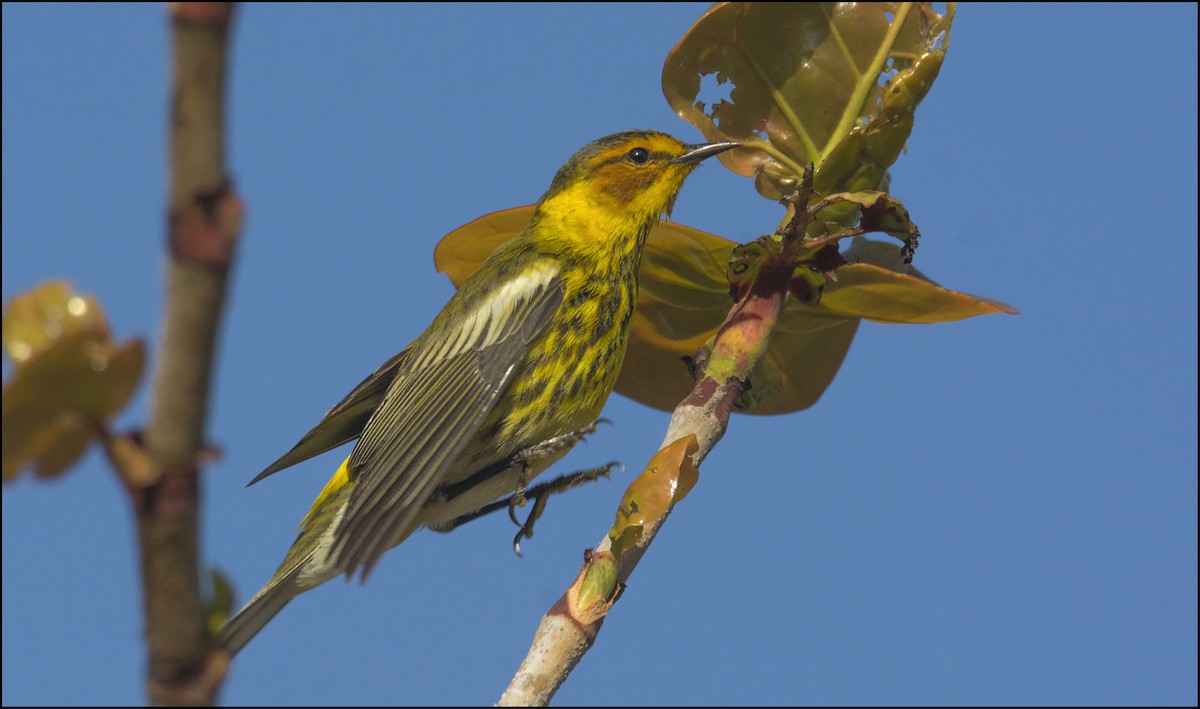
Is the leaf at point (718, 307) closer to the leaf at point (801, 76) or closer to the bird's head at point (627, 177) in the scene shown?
the leaf at point (801, 76)

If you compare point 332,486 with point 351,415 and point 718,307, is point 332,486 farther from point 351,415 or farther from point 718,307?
point 718,307

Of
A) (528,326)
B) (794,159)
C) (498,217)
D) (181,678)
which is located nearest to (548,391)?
(528,326)

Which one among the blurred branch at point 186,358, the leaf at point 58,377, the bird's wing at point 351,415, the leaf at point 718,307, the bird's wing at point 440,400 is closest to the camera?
the blurred branch at point 186,358

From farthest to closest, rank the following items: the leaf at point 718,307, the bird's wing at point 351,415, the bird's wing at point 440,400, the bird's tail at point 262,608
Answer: the bird's wing at point 351,415, the bird's tail at point 262,608, the bird's wing at point 440,400, the leaf at point 718,307

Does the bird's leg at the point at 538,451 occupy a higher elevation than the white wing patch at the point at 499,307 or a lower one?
lower

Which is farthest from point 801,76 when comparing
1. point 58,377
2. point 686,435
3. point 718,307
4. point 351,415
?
point 58,377

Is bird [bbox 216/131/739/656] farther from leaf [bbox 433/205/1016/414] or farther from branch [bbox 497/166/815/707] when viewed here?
branch [bbox 497/166/815/707]

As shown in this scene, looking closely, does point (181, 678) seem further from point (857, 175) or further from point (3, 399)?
point (857, 175)

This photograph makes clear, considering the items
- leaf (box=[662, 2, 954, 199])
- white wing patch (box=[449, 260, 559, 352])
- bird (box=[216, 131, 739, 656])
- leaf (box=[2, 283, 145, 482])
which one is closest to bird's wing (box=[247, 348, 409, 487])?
bird (box=[216, 131, 739, 656])

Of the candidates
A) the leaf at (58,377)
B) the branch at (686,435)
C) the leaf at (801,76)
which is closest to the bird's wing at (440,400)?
the branch at (686,435)
